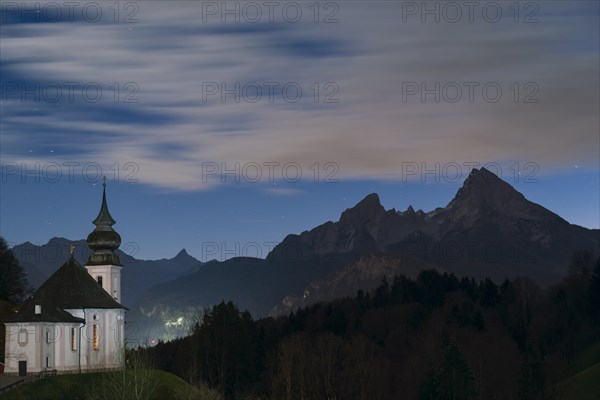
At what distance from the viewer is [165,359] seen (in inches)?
7308

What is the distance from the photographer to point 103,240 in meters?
144

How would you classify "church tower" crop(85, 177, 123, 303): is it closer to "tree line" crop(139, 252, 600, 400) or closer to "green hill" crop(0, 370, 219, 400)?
"tree line" crop(139, 252, 600, 400)

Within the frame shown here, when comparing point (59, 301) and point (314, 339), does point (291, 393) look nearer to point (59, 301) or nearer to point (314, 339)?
point (59, 301)

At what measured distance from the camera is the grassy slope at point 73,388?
99625 mm

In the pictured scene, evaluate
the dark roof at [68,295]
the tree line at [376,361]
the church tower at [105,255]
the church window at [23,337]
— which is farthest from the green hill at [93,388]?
the church tower at [105,255]

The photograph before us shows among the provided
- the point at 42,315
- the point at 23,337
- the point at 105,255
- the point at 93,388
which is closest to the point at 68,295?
the point at 42,315

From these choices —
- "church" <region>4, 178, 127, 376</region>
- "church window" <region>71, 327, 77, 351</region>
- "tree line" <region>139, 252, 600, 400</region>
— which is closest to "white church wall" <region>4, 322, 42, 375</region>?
"church" <region>4, 178, 127, 376</region>

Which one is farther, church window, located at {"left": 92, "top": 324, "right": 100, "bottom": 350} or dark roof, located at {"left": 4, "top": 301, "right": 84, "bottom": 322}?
church window, located at {"left": 92, "top": 324, "right": 100, "bottom": 350}

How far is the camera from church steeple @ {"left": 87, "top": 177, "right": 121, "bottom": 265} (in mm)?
143625

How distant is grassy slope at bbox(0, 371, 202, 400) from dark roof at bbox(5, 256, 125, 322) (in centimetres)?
1190

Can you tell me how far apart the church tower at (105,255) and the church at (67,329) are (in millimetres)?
5601

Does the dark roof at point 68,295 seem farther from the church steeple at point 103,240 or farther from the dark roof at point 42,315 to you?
the church steeple at point 103,240

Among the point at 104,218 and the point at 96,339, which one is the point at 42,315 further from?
the point at 104,218

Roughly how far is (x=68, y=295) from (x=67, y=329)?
6.57 meters
